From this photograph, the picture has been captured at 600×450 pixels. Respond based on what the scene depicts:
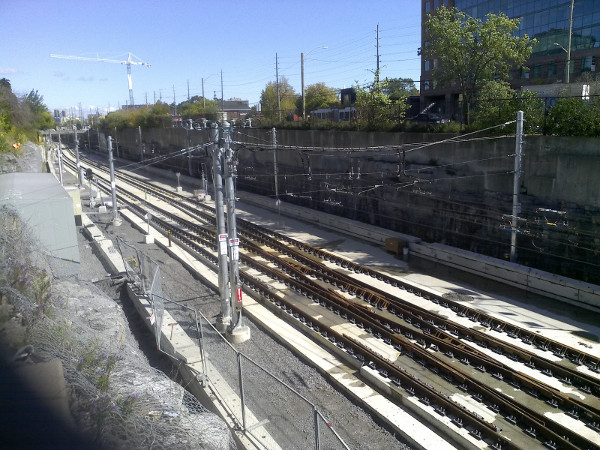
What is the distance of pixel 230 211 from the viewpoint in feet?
35.7

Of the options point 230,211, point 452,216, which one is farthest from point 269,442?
point 452,216

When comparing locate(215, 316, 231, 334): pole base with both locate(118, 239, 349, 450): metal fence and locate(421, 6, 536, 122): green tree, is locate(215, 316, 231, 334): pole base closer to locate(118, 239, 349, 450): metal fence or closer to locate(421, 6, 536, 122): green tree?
locate(118, 239, 349, 450): metal fence

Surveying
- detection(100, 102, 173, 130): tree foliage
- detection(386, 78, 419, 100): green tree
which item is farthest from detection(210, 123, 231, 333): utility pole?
detection(100, 102, 173, 130): tree foliage

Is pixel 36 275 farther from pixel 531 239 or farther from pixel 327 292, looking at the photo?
pixel 531 239

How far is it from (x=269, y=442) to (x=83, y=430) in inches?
132

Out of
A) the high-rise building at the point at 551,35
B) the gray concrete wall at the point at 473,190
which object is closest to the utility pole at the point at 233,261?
the gray concrete wall at the point at 473,190

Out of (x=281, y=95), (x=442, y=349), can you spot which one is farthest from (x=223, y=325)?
(x=281, y=95)

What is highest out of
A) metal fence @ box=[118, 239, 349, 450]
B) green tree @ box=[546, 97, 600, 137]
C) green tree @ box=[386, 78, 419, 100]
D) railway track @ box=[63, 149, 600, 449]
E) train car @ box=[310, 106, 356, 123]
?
green tree @ box=[386, 78, 419, 100]

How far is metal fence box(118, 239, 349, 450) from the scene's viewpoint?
22.0 feet

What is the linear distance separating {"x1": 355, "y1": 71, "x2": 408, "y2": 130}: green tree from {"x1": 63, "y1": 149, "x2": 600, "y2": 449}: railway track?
8980 mm

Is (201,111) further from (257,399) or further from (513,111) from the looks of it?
(257,399)

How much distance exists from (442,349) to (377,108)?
619 inches

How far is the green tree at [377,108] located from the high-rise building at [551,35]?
35.8 feet

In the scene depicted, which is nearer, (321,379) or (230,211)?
(321,379)
